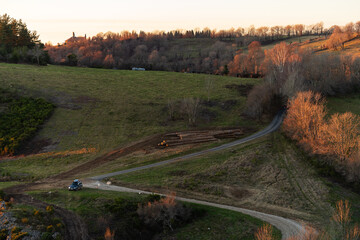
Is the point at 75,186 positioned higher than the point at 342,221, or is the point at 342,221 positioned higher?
the point at 75,186

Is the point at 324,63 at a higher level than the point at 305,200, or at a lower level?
higher

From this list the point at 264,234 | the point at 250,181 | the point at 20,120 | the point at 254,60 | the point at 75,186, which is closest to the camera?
the point at 264,234

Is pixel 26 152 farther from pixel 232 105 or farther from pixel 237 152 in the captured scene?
pixel 232 105

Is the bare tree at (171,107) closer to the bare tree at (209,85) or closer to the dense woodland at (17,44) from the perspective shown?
the bare tree at (209,85)

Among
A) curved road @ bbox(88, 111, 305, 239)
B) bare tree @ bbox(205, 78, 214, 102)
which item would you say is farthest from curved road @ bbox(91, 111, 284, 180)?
bare tree @ bbox(205, 78, 214, 102)

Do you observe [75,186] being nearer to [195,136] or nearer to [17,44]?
[195,136]

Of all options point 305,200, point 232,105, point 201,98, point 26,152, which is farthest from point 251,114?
point 26,152

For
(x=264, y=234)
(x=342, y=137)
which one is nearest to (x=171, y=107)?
(x=342, y=137)
